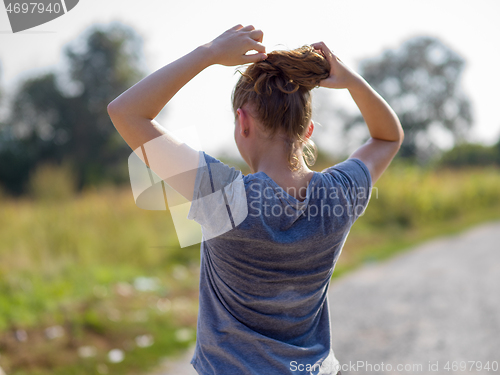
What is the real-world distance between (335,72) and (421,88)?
85.3 ft

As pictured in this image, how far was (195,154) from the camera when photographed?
1.15 m

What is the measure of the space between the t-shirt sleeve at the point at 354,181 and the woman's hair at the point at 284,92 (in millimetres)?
172

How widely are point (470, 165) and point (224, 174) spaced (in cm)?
2047

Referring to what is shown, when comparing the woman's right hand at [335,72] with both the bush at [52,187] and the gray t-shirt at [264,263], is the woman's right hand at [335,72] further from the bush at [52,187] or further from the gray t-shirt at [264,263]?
the bush at [52,187]

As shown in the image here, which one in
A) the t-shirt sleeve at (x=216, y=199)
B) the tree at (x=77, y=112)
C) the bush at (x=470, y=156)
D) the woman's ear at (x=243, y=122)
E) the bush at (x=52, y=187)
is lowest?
the bush at (x=470, y=156)

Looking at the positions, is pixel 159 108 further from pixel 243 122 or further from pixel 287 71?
pixel 287 71

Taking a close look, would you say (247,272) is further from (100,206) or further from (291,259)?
(100,206)

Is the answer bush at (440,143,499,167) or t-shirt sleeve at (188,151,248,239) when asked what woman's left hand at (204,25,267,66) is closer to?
t-shirt sleeve at (188,151,248,239)

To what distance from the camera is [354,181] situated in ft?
4.54

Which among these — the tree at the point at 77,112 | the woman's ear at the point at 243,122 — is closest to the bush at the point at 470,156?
the tree at the point at 77,112

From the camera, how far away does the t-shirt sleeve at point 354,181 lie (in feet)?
4.43

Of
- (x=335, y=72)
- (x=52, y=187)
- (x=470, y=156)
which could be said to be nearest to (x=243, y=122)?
(x=335, y=72)

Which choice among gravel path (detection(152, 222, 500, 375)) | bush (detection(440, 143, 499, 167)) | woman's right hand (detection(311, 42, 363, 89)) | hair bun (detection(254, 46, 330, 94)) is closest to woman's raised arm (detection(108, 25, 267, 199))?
hair bun (detection(254, 46, 330, 94))

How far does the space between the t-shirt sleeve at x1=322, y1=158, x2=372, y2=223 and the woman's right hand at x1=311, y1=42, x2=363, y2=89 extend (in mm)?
282
